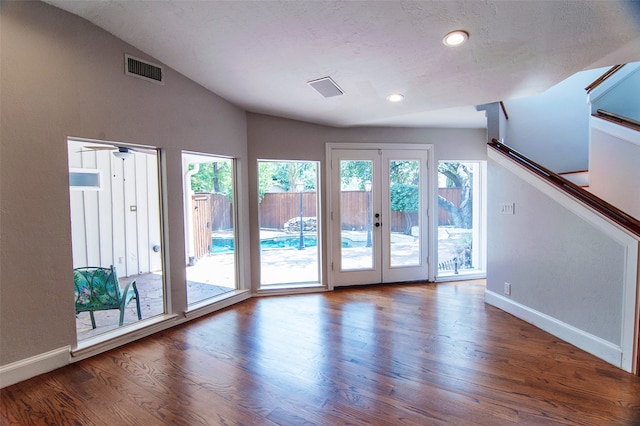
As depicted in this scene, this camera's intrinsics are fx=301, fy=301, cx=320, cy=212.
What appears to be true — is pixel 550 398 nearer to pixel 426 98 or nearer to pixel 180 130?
pixel 426 98

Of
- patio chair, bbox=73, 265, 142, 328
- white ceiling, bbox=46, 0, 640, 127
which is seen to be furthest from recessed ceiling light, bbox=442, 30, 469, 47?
patio chair, bbox=73, 265, 142, 328

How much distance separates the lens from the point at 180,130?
10.7 ft

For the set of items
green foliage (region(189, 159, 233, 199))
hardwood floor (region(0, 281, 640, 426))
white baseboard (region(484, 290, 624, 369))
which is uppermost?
green foliage (region(189, 159, 233, 199))

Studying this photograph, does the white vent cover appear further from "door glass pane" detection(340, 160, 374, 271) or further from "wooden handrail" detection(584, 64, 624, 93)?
"wooden handrail" detection(584, 64, 624, 93)

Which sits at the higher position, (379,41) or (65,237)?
(379,41)

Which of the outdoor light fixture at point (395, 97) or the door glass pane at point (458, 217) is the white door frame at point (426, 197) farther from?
the outdoor light fixture at point (395, 97)

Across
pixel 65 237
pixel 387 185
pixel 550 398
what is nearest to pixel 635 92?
pixel 387 185

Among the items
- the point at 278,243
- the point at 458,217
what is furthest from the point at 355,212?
the point at 458,217

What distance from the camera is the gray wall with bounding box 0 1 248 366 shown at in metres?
2.11

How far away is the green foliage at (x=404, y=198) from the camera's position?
15.6 feet

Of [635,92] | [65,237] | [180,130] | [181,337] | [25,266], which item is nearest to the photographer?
[25,266]

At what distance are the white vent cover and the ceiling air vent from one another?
58.4 inches

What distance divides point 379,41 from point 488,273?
312cm

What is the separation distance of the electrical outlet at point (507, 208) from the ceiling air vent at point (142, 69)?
399 centimetres
